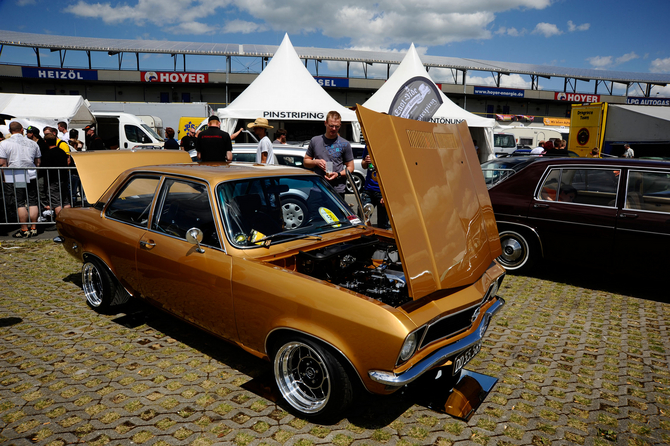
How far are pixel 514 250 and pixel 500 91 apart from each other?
1898 inches

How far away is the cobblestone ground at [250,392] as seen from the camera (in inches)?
111

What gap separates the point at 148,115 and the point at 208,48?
2142 centimetres

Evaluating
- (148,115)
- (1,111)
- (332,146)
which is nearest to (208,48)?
(148,115)

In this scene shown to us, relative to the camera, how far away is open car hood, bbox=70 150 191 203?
501cm

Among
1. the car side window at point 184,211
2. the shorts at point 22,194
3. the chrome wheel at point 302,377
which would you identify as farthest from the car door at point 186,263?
the shorts at point 22,194

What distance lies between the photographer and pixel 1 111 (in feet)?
49.4

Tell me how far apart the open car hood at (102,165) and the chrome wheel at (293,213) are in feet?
7.38

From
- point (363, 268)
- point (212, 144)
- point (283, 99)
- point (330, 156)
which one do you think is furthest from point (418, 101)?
point (363, 268)

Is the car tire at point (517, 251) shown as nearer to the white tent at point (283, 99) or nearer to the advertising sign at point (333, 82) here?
the white tent at point (283, 99)

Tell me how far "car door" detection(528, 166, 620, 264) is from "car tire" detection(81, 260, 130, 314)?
5.23m

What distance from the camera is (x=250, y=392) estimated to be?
327 centimetres

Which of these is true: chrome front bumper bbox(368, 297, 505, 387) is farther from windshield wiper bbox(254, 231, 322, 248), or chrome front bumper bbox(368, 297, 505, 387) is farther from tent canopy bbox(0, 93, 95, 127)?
tent canopy bbox(0, 93, 95, 127)

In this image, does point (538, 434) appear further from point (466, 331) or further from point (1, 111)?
point (1, 111)

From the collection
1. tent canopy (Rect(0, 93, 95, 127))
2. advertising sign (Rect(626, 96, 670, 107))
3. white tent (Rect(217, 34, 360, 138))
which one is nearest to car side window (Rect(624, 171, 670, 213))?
white tent (Rect(217, 34, 360, 138))
